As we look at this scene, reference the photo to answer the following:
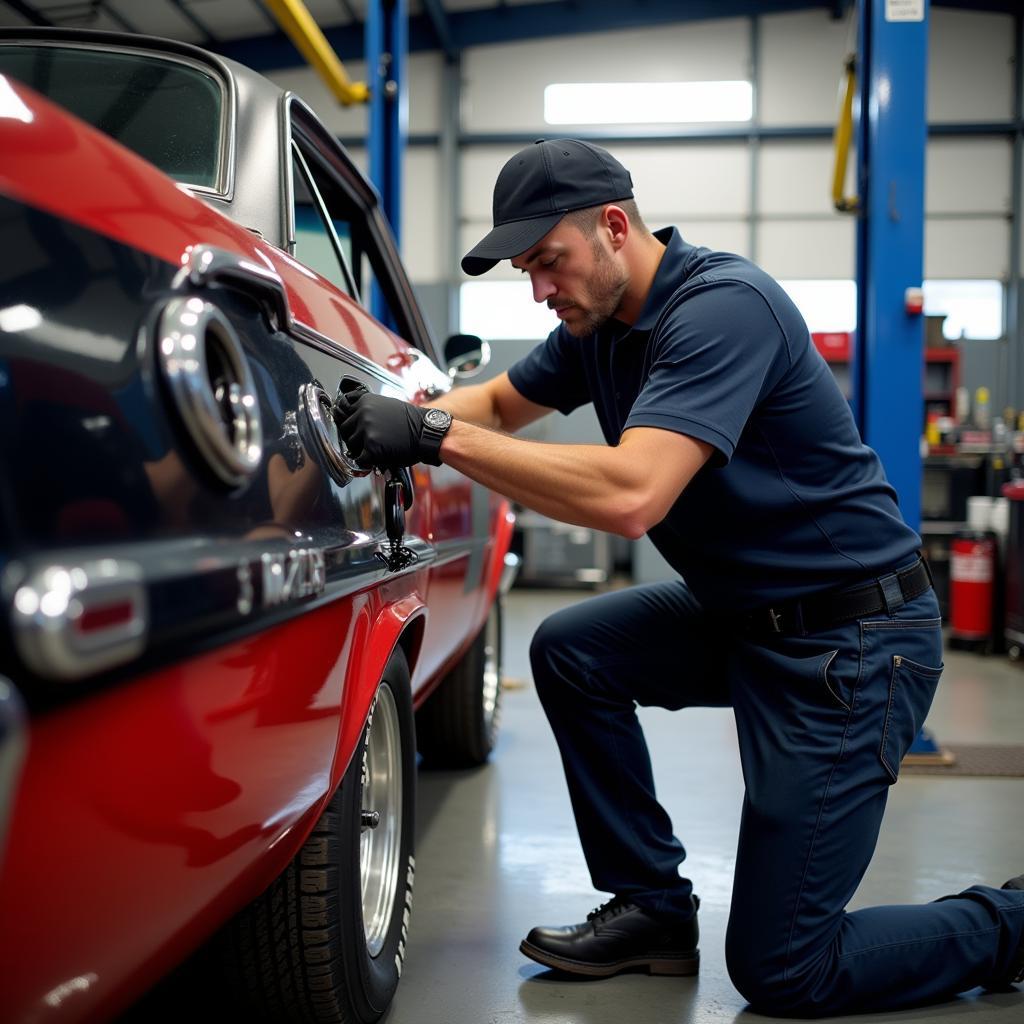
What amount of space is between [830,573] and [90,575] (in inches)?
59.9

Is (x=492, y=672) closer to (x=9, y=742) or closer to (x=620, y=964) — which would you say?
(x=620, y=964)

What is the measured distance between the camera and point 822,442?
1.97m

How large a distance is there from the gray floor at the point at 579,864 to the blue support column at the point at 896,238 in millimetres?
1117

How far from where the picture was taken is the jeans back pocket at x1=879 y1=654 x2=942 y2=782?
6.32 feet

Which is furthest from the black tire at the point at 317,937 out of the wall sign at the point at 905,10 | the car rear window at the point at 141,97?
the wall sign at the point at 905,10

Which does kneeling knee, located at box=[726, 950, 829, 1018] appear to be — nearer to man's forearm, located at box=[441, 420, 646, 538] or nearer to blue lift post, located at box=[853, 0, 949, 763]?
man's forearm, located at box=[441, 420, 646, 538]

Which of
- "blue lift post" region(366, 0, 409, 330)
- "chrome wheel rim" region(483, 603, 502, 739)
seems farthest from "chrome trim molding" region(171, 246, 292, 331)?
"blue lift post" region(366, 0, 409, 330)

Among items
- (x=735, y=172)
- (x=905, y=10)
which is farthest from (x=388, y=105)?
(x=735, y=172)

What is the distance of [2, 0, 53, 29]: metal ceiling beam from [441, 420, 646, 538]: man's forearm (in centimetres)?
1004

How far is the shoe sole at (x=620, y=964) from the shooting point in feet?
6.66

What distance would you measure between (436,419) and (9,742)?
1.04 m

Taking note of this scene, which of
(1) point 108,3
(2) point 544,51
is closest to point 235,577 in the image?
(1) point 108,3

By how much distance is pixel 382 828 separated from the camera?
1.92 meters

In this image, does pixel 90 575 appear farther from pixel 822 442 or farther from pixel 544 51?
pixel 544 51
